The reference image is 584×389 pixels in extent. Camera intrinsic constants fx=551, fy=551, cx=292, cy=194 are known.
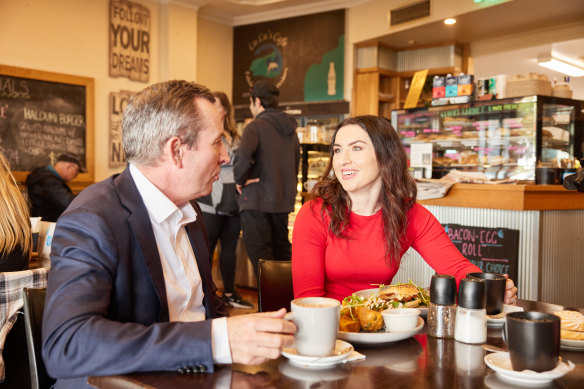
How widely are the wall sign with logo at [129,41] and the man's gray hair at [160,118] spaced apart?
6061mm

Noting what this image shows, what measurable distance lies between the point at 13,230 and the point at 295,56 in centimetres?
643

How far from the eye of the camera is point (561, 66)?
848 centimetres

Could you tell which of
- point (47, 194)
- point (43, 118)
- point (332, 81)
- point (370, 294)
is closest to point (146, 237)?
point (370, 294)

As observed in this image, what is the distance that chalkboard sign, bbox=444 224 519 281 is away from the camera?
3629 mm

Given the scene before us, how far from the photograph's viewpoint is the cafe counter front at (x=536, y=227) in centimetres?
357

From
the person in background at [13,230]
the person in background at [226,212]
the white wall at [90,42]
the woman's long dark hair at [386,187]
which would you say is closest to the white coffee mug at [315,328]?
the woman's long dark hair at [386,187]

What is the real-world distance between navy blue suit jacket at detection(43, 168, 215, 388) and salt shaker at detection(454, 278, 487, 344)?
1.89 feet

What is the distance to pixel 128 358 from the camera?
39.4 inches

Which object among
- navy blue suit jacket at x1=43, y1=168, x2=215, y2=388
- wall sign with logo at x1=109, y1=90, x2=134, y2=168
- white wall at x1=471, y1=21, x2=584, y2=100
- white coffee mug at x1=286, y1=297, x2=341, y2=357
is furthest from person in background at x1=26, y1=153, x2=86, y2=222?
white wall at x1=471, y1=21, x2=584, y2=100

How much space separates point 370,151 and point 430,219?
0.36m

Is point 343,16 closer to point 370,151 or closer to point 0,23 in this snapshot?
point 0,23

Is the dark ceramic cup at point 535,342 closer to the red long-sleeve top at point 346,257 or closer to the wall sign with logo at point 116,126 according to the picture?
the red long-sleeve top at point 346,257

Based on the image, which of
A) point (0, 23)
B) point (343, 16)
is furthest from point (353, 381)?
point (343, 16)

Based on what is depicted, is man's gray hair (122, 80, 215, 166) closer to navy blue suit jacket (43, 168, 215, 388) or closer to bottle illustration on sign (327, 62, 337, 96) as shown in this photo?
navy blue suit jacket (43, 168, 215, 388)
